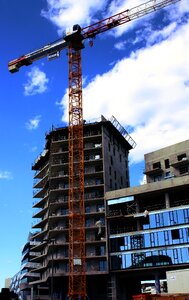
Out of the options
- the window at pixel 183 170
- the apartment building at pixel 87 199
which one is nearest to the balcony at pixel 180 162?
the window at pixel 183 170

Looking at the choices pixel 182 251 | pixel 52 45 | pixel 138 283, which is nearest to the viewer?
pixel 182 251

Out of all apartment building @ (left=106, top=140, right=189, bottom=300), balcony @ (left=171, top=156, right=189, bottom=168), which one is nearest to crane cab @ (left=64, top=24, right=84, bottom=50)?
apartment building @ (left=106, top=140, right=189, bottom=300)

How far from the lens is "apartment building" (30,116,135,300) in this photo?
3460 inches

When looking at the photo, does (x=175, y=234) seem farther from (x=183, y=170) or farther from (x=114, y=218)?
(x=183, y=170)

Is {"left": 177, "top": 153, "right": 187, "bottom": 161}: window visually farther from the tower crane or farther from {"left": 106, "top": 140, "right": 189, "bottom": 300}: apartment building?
the tower crane

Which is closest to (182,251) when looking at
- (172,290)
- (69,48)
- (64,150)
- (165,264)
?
(165,264)

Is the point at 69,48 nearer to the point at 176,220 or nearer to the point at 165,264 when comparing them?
the point at 176,220

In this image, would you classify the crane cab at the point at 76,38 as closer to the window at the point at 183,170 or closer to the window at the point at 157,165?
the window at the point at 157,165

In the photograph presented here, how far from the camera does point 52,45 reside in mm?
90062

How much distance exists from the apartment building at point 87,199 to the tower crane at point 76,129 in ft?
9.11

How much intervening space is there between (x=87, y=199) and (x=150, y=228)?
15689 millimetres

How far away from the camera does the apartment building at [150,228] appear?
79.6 m

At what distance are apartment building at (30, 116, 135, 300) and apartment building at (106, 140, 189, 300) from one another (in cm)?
257

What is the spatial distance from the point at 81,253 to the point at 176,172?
88.7ft
